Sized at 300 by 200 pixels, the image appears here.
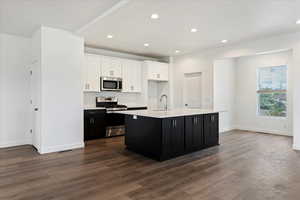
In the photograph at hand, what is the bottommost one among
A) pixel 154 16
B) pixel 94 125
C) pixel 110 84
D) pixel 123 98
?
pixel 94 125

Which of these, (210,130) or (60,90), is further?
(210,130)

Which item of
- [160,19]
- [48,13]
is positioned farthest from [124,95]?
[48,13]

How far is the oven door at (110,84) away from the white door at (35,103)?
1.82 metres

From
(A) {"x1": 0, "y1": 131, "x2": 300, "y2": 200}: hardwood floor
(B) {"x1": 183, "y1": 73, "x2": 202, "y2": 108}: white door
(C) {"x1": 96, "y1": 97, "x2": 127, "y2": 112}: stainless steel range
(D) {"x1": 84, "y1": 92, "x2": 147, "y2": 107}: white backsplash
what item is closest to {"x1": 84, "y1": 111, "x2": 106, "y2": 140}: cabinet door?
(C) {"x1": 96, "y1": 97, "x2": 127, "y2": 112}: stainless steel range

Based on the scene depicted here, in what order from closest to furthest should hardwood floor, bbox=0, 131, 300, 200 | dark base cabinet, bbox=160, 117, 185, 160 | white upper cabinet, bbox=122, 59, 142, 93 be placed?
hardwood floor, bbox=0, 131, 300, 200
dark base cabinet, bbox=160, 117, 185, 160
white upper cabinet, bbox=122, 59, 142, 93

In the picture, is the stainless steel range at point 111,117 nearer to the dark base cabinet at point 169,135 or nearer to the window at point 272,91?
the dark base cabinet at point 169,135

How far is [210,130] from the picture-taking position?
464cm

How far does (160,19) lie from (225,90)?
13.3 feet

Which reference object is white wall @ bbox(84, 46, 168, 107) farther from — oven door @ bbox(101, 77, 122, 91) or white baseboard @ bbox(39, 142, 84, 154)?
white baseboard @ bbox(39, 142, 84, 154)

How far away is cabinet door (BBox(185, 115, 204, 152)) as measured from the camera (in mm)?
4079

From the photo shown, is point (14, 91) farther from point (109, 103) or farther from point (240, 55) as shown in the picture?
point (240, 55)

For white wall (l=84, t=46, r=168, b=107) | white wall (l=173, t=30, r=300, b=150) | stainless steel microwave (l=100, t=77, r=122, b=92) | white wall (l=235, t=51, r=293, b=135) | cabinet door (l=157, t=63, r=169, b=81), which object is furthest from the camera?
cabinet door (l=157, t=63, r=169, b=81)

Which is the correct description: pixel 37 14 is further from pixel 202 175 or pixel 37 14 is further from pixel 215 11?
pixel 202 175

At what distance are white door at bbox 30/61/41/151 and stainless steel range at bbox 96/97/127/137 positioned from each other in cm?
182
